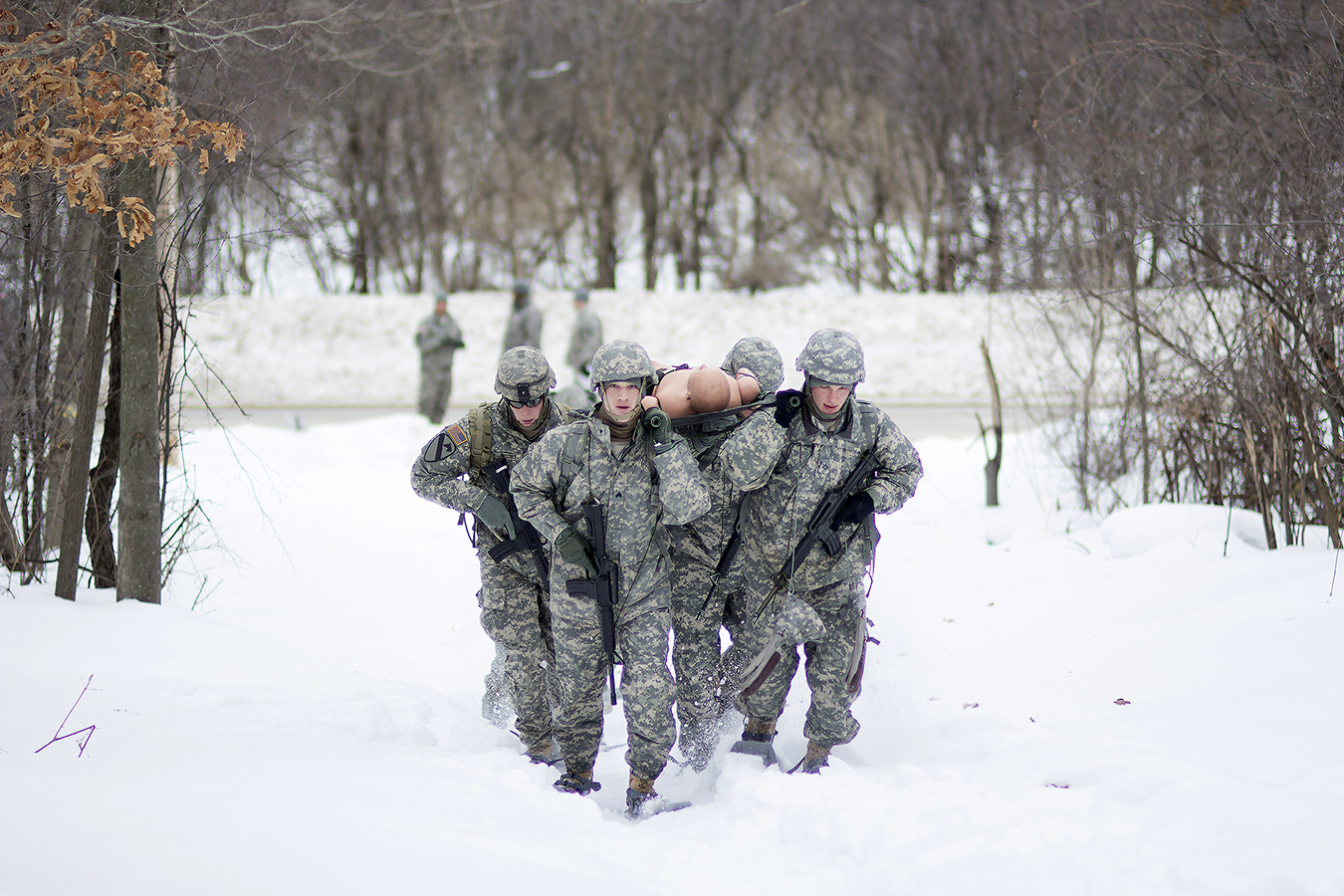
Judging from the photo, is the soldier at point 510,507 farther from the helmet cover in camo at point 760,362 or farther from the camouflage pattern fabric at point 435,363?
the camouflage pattern fabric at point 435,363

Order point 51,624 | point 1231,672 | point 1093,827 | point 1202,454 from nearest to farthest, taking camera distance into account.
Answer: point 1093,827 < point 1231,672 < point 51,624 < point 1202,454

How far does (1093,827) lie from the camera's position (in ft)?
10.2

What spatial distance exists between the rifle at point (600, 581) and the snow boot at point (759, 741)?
915mm

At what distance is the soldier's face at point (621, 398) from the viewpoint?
147 inches

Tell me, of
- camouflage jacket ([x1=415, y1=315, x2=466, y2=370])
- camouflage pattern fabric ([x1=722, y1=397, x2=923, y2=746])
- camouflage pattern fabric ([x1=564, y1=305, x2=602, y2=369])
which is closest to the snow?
camouflage pattern fabric ([x1=722, y1=397, x2=923, y2=746])

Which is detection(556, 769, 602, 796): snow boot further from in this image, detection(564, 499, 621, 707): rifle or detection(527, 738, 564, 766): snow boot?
detection(564, 499, 621, 707): rifle

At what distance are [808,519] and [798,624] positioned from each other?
41cm

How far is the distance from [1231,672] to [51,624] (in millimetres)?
4997

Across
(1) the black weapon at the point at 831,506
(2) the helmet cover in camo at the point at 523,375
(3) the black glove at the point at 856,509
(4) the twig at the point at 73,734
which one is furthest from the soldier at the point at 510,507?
(4) the twig at the point at 73,734

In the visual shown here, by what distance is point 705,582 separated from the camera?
4.41 metres

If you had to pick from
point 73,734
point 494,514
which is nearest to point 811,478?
point 494,514

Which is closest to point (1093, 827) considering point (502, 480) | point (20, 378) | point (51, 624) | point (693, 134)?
point (502, 480)

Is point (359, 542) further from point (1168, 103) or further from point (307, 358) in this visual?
point (307, 358)

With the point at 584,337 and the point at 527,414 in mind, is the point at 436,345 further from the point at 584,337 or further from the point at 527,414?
the point at 527,414
